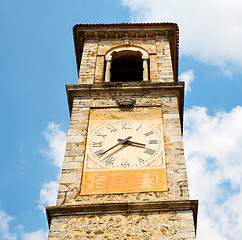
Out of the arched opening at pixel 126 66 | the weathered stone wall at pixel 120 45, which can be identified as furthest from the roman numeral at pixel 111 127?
the arched opening at pixel 126 66

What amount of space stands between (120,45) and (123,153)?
19.8 ft

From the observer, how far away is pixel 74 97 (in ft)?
41.0

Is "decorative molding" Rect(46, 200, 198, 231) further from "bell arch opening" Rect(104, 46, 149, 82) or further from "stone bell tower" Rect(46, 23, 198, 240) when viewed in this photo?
"bell arch opening" Rect(104, 46, 149, 82)

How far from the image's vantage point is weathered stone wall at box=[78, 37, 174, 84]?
13.8 metres

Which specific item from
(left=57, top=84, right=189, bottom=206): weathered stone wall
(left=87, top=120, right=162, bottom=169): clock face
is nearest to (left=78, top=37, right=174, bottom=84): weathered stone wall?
(left=57, top=84, right=189, bottom=206): weathered stone wall

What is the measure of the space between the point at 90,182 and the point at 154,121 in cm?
257

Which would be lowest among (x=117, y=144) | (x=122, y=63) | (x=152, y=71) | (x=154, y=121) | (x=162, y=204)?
(x=162, y=204)

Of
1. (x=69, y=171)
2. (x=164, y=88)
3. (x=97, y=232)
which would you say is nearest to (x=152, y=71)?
(x=164, y=88)

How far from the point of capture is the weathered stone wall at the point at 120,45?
1376 cm

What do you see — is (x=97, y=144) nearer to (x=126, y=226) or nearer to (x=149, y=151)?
(x=149, y=151)

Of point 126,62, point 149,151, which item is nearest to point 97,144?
point 149,151

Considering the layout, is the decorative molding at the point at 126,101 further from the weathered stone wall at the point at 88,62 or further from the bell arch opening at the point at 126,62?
the bell arch opening at the point at 126,62

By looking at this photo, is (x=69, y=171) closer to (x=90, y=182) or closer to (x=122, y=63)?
(x=90, y=182)

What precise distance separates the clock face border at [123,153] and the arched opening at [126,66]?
3.87 m
